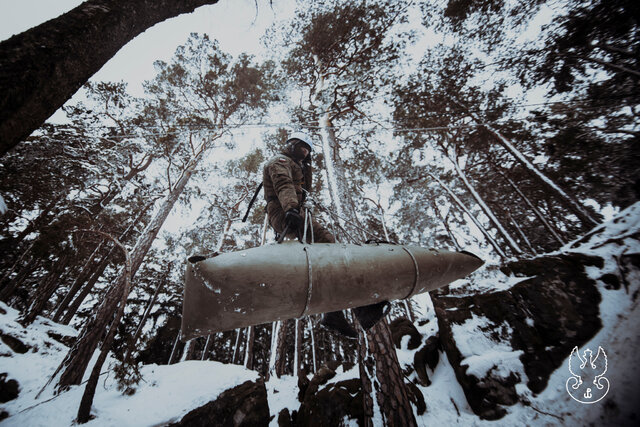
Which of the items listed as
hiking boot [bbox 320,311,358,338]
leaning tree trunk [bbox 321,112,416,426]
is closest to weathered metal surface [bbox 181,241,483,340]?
hiking boot [bbox 320,311,358,338]

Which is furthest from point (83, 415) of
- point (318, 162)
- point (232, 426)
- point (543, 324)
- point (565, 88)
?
point (565, 88)

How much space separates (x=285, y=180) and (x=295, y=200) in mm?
297

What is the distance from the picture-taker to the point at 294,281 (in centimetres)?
170

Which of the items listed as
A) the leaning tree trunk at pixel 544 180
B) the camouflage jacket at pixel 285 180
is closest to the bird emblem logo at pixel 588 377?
the camouflage jacket at pixel 285 180

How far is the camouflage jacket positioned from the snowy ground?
3.58m

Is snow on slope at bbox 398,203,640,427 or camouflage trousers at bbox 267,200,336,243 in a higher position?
camouflage trousers at bbox 267,200,336,243

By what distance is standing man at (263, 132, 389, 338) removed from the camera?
91.7 inches

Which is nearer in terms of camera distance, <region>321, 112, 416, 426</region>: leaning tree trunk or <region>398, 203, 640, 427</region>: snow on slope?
<region>398, 203, 640, 427</region>: snow on slope

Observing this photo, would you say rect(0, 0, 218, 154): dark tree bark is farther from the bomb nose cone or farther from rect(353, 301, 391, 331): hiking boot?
the bomb nose cone

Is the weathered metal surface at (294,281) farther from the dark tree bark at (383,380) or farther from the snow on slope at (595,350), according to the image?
the snow on slope at (595,350)

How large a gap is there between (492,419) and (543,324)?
1.62 metres

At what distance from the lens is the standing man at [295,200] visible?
2328 millimetres

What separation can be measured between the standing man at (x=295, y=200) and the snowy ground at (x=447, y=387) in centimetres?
237

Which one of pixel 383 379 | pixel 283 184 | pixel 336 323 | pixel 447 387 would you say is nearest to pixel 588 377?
pixel 383 379
